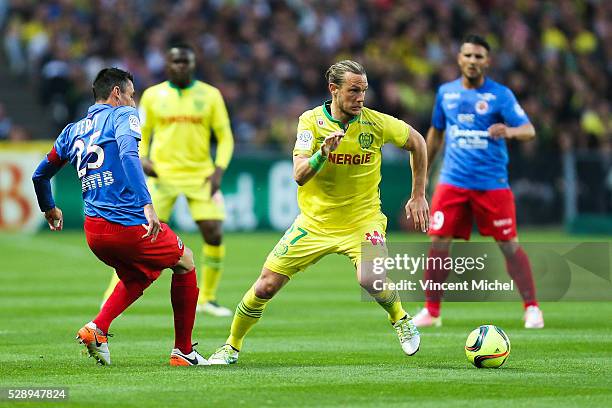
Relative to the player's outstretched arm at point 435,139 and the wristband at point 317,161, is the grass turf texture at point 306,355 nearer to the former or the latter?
the wristband at point 317,161

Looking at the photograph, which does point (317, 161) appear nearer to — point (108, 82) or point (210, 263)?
point (108, 82)

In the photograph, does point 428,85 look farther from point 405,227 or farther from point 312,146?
point 312,146

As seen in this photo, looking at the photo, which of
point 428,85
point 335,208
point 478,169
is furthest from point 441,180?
point 428,85

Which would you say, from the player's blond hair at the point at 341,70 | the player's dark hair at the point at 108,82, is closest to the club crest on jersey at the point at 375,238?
the player's blond hair at the point at 341,70

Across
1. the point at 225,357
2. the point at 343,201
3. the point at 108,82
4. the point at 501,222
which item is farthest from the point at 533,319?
the point at 108,82

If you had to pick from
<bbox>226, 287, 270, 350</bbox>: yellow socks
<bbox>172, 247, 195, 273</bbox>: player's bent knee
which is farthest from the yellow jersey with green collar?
<bbox>172, 247, 195, 273</bbox>: player's bent knee

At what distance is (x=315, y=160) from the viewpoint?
8.86 metres

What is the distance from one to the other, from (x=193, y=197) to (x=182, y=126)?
0.79 meters

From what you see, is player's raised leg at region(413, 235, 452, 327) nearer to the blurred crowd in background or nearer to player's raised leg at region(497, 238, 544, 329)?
player's raised leg at region(497, 238, 544, 329)

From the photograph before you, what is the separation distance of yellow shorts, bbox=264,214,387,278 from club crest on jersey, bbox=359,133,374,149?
623 millimetres

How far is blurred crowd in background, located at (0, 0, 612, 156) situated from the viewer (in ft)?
86.3

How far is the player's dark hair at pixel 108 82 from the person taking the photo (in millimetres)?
9414

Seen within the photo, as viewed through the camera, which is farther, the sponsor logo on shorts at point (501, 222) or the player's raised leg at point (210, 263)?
the player's raised leg at point (210, 263)

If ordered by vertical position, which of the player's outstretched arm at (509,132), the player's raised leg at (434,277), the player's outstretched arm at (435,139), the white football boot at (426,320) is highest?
the player's outstretched arm at (509,132)
